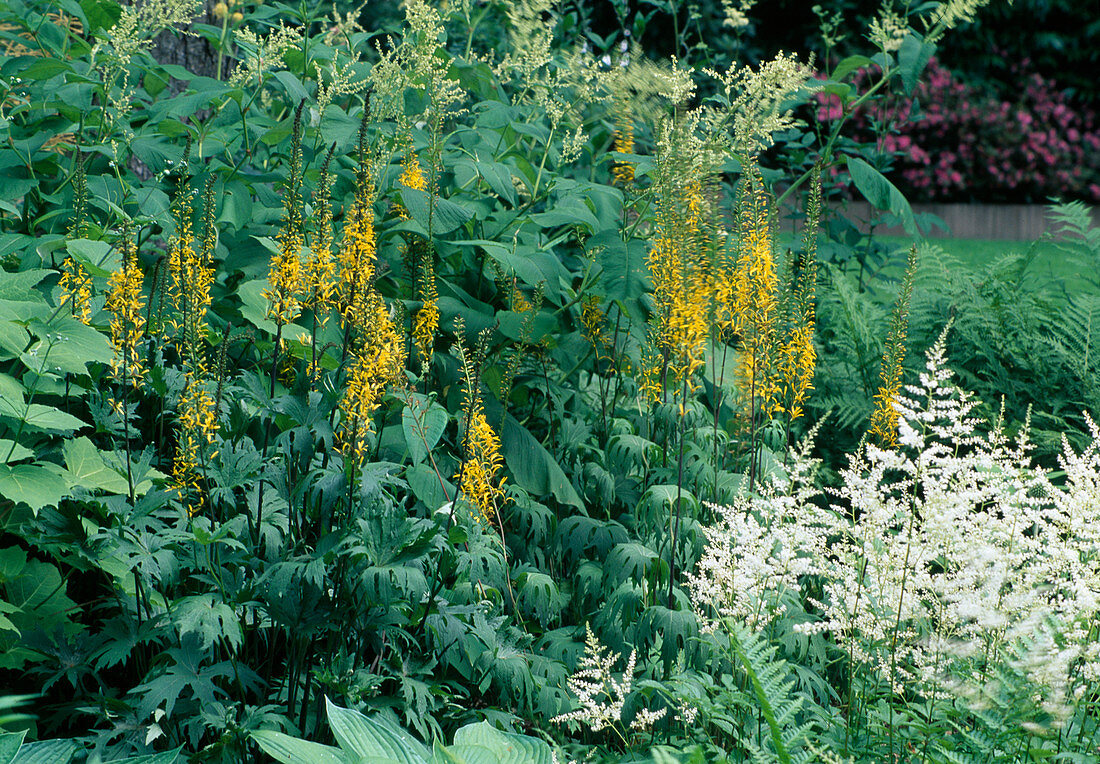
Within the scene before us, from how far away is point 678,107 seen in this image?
9.77 ft

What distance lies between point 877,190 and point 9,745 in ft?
9.71

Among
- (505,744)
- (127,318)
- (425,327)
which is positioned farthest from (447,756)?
(425,327)

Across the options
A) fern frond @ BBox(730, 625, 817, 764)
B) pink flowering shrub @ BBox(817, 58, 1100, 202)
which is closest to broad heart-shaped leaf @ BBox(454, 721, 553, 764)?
fern frond @ BBox(730, 625, 817, 764)

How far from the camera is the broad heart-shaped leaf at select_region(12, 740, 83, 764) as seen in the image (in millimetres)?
1518

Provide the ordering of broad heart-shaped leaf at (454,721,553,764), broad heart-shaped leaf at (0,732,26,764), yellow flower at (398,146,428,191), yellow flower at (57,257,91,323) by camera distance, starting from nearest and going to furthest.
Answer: broad heart-shaped leaf at (0,732,26,764) < broad heart-shaped leaf at (454,721,553,764) < yellow flower at (57,257,91,323) < yellow flower at (398,146,428,191)

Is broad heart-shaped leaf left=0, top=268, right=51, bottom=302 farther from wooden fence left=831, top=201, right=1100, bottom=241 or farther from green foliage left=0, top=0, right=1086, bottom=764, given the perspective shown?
wooden fence left=831, top=201, right=1100, bottom=241

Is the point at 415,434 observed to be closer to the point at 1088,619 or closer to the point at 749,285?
the point at 749,285

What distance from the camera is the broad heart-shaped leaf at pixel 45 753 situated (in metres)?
1.52

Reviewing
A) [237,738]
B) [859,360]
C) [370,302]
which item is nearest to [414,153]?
[370,302]

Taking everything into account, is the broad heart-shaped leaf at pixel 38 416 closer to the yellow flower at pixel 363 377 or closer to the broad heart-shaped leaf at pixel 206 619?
the broad heart-shaped leaf at pixel 206 619

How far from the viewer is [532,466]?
2971 mm

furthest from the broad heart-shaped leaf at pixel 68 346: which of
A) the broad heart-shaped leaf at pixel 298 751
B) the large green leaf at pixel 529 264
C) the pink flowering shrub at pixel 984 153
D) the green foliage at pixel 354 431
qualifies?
the pink flowering shrub at pixel 984 153

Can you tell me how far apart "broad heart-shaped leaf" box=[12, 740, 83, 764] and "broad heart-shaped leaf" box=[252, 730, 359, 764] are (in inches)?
12.5

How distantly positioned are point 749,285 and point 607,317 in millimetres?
776
